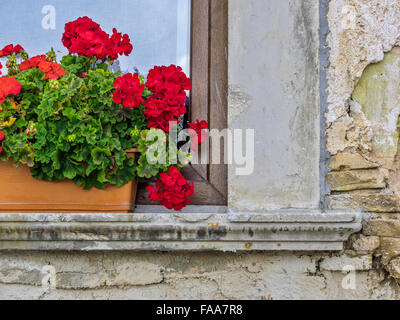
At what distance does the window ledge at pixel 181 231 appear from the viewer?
1.63 metres

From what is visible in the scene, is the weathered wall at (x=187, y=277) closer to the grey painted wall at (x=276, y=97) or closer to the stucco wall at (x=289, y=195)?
the stucco wall at (x=289, y=195)

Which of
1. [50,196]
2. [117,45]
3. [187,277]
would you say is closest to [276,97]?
[117,45]

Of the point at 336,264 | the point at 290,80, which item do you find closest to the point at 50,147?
the point at 290,80

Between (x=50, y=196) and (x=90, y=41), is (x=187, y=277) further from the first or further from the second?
(x=90, y=41)

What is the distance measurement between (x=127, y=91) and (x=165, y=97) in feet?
0.53

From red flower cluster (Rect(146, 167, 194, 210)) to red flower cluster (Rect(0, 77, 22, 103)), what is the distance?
645mm

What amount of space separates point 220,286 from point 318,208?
20.1 inches

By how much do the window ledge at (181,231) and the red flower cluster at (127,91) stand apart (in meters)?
0.44

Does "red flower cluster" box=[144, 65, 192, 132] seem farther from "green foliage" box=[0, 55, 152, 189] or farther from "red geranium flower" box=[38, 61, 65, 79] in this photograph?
"red geranium flower" box=[38, 61, 65, 79]

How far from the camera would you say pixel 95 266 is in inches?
68.5

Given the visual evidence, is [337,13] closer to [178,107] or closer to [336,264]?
[178,107]

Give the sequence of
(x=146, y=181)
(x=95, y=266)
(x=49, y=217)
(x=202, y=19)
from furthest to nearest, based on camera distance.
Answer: (x=202, y=19), (x=146, y=181), (x=95, y=266), (x=49, y=217)

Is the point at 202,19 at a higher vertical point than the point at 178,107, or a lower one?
higher

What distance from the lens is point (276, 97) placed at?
1.76 meters
